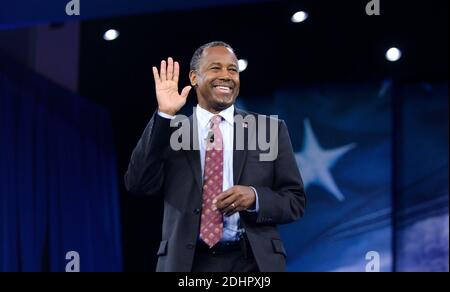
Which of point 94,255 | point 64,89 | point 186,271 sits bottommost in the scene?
point 186,271

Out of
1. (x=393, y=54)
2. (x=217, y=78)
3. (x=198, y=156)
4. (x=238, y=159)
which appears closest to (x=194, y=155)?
(x=198, y=156)

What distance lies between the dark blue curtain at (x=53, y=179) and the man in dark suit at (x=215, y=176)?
8.83 ft

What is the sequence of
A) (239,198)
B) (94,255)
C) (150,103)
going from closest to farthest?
(239,198)
(150,103)
(94,255)

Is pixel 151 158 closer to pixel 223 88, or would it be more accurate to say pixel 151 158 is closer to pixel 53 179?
pixel 223 88

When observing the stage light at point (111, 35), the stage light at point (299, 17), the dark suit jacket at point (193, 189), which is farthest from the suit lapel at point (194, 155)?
the stage light at point (299, 17)

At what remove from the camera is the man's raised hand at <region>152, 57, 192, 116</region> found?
2.28m

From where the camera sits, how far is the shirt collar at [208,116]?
2.45 m

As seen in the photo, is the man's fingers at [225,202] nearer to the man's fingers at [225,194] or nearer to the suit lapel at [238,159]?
the man's fingers at [225,194]

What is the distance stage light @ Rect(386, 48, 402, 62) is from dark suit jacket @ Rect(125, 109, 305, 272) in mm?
2916

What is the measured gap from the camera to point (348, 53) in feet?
17.3

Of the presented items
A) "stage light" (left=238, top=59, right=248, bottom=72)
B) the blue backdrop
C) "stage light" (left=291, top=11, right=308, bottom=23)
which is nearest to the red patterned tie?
"stage light" (left=238, top=59, right=248, bottom=72)

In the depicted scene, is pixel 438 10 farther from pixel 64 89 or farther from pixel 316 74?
pixel 64 89

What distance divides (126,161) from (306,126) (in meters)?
1.16

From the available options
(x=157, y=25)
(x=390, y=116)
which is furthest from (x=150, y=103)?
(x=390, y=116)
